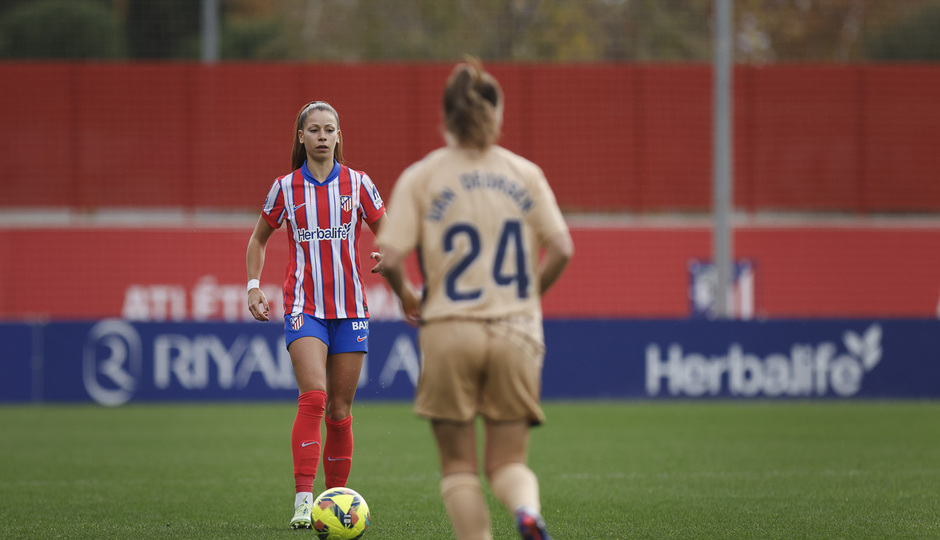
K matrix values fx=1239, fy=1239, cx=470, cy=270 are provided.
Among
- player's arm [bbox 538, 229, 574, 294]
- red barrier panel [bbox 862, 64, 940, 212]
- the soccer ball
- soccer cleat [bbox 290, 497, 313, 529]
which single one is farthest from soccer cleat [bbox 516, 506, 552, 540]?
red barrier panel [bbox 862, 64, 940, 212]

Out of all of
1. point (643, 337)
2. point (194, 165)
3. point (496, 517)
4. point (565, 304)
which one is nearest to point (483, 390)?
point (496, 517)

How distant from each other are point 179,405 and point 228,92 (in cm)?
880

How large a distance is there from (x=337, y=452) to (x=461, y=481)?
6.95ft

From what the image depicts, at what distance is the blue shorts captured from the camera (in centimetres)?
622

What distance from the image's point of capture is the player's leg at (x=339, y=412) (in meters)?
6.35

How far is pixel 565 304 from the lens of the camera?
847 inches

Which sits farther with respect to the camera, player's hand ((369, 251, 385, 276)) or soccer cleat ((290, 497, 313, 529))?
soccer cleat ((290, 497, 313, 529))

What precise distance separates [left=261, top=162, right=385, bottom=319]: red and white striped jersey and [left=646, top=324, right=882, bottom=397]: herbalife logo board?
9597 mm

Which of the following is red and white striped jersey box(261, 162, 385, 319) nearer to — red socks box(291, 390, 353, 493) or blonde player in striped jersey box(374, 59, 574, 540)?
red socks box(291, 390, 353, 493)

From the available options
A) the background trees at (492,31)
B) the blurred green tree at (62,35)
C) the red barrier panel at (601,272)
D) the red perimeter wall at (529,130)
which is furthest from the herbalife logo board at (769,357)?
the blurred green tree at (62,35)

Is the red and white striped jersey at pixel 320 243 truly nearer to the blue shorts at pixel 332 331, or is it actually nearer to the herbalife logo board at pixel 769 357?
the blue shorts at pixel 332 331

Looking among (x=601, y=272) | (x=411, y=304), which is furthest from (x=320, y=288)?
(x=601, y=272)

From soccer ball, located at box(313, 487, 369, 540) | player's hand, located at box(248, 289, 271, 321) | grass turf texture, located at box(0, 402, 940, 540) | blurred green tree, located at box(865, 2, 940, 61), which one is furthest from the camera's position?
blurred green tree, located at box(865, 2, 940, 61)

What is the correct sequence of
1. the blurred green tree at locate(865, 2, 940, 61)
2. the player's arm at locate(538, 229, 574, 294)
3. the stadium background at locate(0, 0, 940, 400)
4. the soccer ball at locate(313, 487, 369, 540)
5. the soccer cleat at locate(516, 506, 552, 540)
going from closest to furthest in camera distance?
the soccer cleat at locate(516, 506, 552, 540) < the player's arm at locate(538, 229, 574, 294) < the soccer ball at locate(313, 487, 369, 540) < the stadium background at locate(0, 0, 940, 400) < the blurred green tree at locate(865, 2, 940, 61)
